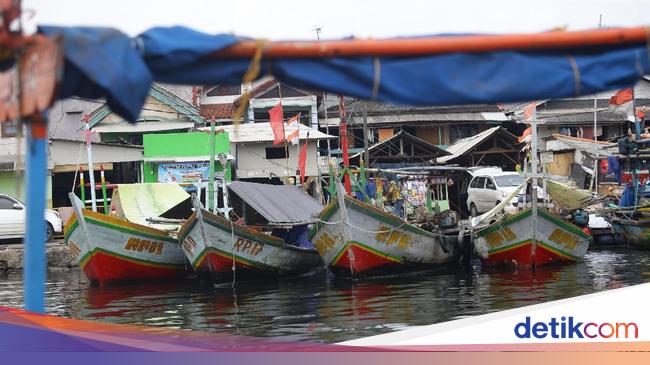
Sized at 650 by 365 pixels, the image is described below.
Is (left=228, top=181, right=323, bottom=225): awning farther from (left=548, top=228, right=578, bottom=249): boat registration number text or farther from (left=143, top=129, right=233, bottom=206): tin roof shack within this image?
(left=143, top=129, right=233, bottom=206): tin roof shack

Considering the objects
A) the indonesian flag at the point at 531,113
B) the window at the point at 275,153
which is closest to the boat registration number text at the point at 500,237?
the indonesian flag at the point at 531,113

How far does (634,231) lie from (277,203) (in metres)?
10.0

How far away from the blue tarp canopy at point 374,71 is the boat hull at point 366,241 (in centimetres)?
1216

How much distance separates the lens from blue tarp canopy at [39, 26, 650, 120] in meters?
3.89

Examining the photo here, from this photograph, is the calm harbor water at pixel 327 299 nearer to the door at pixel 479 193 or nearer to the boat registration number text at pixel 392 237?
the boat registration number text at pixel 392 237

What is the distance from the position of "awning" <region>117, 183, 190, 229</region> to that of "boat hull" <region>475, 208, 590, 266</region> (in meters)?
7.12

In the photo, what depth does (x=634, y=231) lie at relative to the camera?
72.9 ft

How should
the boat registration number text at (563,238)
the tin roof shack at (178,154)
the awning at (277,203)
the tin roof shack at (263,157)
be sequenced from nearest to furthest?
the awning at (277,203) < the boat registration number text at (563,238) < the tin roof shack at (178,154) < the tin roof shack at (263,157)

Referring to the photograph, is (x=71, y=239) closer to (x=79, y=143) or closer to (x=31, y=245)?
(x=79, y=143)

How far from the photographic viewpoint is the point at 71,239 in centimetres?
1797

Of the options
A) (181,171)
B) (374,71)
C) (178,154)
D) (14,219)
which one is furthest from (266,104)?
(374,71)

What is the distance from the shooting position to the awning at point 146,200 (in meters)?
19.0

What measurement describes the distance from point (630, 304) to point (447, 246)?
1342cm

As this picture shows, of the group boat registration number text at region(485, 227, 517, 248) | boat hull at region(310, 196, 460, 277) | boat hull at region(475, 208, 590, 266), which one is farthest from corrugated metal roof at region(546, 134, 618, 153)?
boat hull at region(310, 196, 460, 277)
